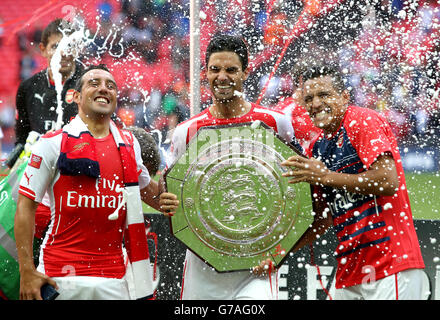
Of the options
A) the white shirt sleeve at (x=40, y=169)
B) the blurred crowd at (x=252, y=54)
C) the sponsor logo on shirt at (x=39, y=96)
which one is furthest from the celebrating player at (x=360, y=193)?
the blurred crowd at (x=252, y=54)

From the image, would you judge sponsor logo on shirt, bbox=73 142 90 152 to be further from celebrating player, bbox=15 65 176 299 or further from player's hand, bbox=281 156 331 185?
player's hand, bbox=281 156 331 185

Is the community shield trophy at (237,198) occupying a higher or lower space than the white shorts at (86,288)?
higher

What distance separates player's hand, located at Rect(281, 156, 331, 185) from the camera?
2.41 m

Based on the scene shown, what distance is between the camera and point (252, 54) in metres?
5.73

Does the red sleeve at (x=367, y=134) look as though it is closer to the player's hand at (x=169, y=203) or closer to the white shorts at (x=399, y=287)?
the white shorts at (x=399, y=287)

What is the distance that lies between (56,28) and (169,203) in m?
2.90

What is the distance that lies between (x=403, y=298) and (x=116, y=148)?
1.47 meters

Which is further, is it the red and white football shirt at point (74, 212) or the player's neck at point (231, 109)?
the player's neck at point (231, 109)

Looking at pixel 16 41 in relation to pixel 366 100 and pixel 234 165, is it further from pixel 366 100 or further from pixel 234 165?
pixel 234 165

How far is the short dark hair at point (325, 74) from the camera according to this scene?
2.63m

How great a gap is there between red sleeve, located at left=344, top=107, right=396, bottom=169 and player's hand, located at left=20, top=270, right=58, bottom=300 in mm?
1482

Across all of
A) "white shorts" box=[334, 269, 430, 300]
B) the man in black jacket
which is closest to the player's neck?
"white shorts" box=[334, 269, 430, 300]

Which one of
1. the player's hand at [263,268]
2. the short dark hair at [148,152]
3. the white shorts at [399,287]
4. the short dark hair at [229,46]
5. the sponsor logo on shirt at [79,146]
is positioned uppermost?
the short dark hair at [229,46]

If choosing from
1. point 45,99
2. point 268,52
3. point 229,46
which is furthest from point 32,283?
point 268,52
